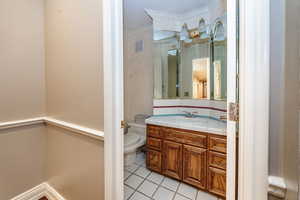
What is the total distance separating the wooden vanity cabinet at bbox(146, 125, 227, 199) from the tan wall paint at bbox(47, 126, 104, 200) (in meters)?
1.06

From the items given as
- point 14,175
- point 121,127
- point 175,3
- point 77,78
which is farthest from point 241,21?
point 14,175

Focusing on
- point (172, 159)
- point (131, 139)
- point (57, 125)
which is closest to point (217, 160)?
point (172, 159)

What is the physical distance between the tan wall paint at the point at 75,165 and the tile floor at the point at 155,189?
0.65 meters

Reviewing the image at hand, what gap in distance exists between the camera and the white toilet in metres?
2.21

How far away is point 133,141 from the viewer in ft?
7.83

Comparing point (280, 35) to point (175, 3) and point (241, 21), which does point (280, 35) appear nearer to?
point (241, 21)

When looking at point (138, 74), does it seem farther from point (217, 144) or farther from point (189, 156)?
point (217, 144)

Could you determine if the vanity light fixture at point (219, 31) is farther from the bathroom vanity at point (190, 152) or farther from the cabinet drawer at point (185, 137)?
the cabinet drawer at point (185, 137)

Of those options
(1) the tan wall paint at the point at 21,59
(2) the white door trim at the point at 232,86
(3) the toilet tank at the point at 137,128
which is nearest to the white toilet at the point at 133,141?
(3) the toilet tank at the point at 137,128

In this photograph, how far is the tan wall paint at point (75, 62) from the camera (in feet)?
3.40

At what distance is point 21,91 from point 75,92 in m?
0.68

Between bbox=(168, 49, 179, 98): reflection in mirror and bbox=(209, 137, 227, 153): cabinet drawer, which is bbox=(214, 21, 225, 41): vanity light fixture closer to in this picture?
bbox=(168, 49, 179, 98): reflection in mirror

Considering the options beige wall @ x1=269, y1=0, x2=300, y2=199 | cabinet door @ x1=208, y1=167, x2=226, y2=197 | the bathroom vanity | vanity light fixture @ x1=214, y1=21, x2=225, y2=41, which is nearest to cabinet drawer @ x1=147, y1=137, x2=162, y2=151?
the bathroom vanity

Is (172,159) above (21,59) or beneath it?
beneath
